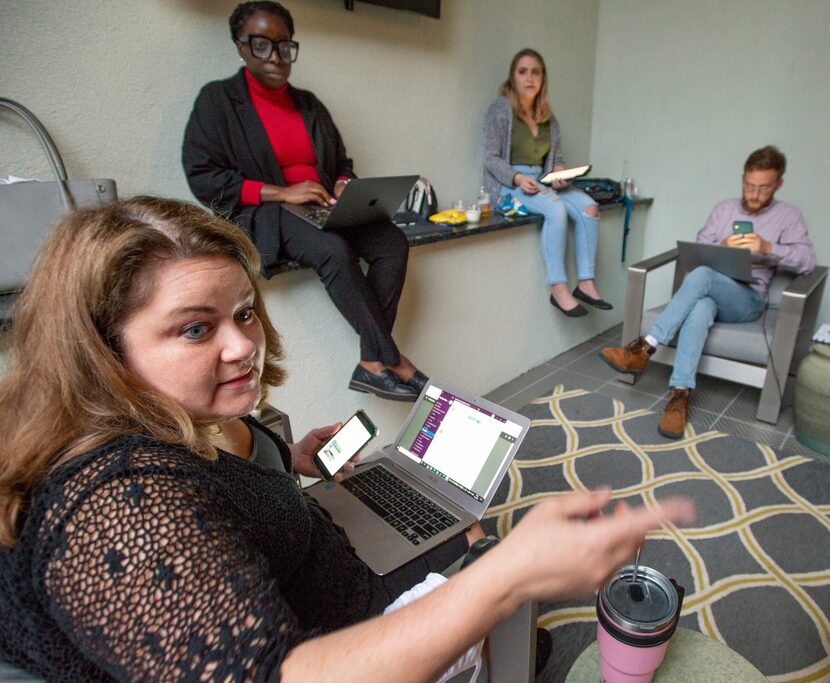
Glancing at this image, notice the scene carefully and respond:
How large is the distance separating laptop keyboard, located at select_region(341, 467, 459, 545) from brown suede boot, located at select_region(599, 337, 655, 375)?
1.74 meters

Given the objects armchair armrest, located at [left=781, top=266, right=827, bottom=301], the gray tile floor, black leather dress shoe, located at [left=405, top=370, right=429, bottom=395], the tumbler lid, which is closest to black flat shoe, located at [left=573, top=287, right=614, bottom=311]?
the gray tile floor

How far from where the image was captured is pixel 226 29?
178cm

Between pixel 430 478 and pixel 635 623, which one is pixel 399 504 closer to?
pixel 430 478

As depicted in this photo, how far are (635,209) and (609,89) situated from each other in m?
0.87

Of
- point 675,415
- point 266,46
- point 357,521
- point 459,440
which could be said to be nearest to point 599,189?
point 675,415

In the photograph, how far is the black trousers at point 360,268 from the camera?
171 centimetres

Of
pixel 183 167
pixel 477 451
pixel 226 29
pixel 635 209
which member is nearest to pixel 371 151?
pixel 226 29

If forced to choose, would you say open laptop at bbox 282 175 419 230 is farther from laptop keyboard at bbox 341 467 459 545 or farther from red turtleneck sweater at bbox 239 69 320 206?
laptop keyboard at bbox 341 467 459 545

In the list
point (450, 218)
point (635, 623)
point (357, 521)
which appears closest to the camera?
point (635, 623)

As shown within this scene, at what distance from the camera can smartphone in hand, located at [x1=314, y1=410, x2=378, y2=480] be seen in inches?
46.4

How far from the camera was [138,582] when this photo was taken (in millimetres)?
470

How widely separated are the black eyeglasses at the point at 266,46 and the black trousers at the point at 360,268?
1.58 feet

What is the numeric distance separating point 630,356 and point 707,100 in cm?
187

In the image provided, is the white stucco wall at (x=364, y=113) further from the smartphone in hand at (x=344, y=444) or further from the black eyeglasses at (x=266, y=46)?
the smartphone in hand at (x=344, y=444)
